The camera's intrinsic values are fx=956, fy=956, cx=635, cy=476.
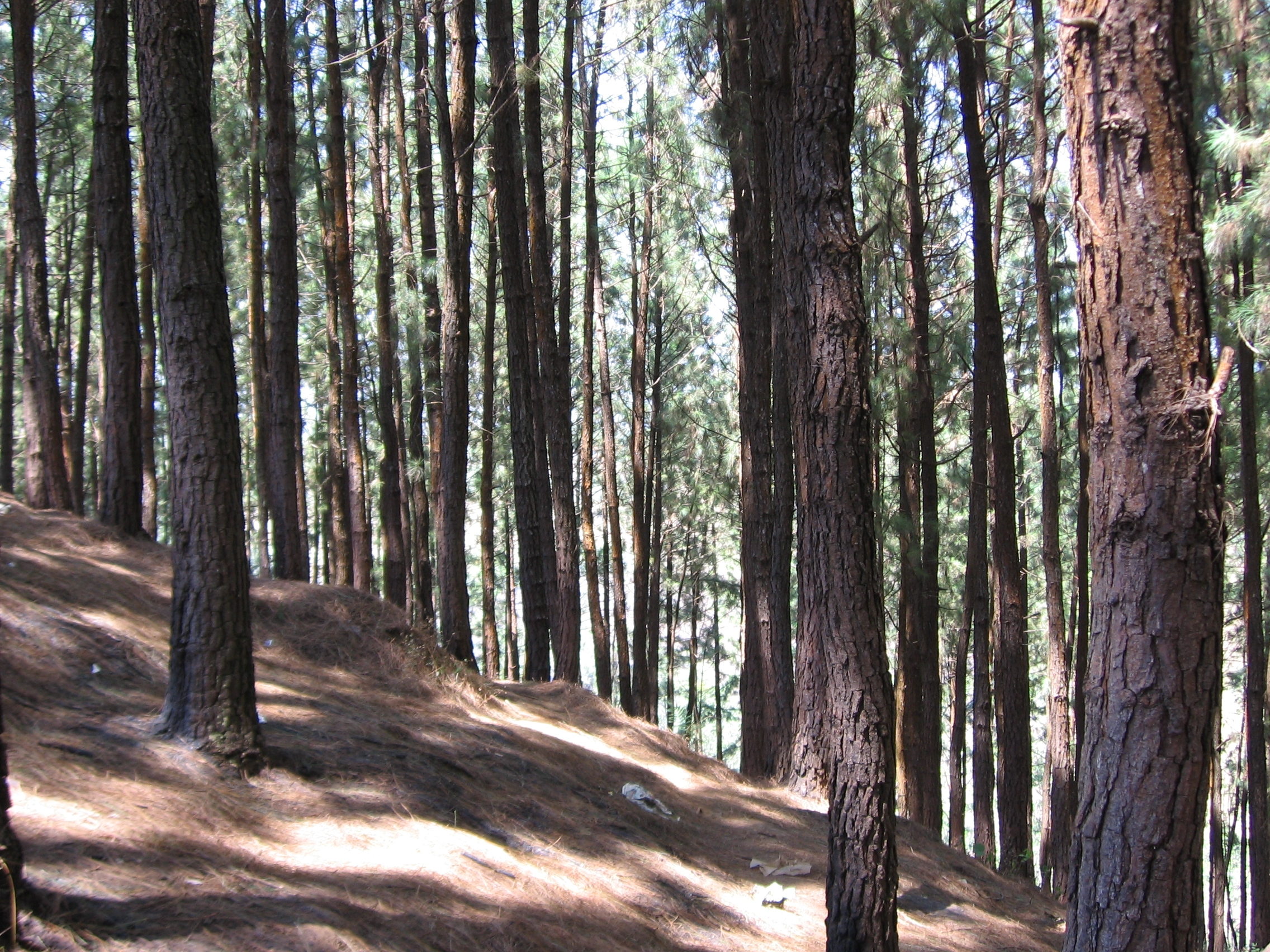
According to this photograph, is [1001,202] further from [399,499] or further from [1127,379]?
[1127,379]

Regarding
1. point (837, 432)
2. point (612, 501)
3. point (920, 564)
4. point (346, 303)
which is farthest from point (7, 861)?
point (612, 501)

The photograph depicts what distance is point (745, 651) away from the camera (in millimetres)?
10664

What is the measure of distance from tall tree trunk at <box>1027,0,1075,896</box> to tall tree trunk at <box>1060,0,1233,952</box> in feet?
21.9

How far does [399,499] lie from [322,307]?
32.5 feet

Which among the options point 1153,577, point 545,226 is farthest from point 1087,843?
point 545,226

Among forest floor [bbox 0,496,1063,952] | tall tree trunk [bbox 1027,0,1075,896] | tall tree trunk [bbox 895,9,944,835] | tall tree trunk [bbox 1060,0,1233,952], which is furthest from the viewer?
tall tree trunk [bbox 895,9,944,835]

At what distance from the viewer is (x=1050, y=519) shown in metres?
10.8

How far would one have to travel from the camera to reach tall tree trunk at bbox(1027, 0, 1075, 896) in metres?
10.0

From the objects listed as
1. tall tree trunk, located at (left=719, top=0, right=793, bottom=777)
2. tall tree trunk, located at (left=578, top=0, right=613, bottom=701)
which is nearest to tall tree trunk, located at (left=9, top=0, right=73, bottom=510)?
tall tree trunk, located at (left=578, top=0, right=613, bottom=701)

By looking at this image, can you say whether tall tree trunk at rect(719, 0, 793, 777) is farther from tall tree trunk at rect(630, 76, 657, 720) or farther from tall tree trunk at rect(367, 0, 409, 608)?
tall tree trunk at rect(630, 76, 657, 720)

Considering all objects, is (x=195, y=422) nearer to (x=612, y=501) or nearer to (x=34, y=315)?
(x=34, y=315)

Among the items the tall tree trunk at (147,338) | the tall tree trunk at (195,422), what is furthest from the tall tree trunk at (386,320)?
the tall tree trunk at (195,422)

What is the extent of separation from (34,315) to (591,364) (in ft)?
31.3

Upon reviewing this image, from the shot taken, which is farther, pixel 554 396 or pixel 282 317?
pixel 554 396
